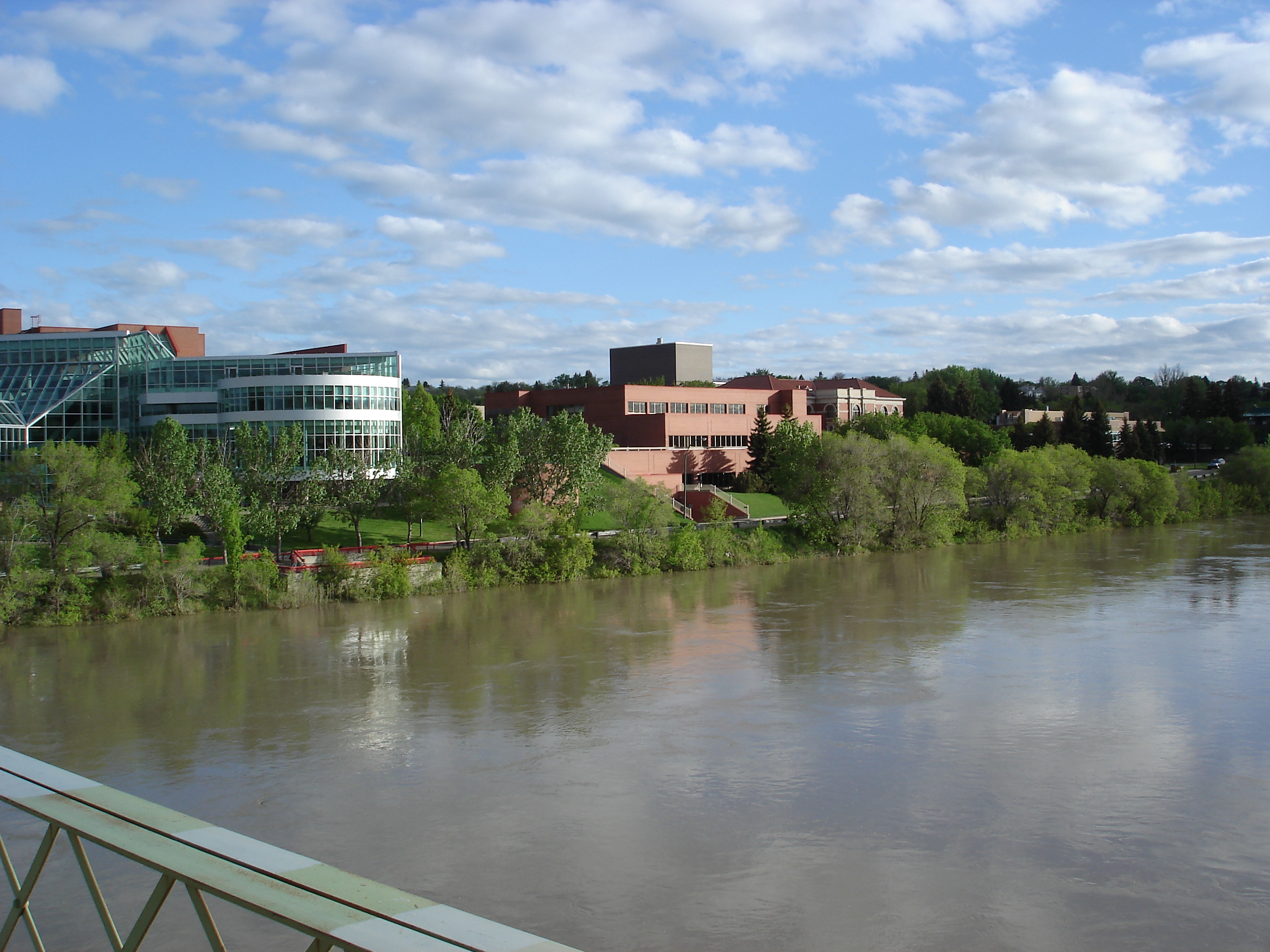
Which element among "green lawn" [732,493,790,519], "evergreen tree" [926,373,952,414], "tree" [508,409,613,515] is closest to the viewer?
"tree" [508,409,613,515]

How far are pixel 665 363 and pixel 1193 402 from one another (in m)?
66.1

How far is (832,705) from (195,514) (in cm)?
2961

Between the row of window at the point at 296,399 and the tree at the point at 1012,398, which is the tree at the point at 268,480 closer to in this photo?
the row of window at the point at 296,399

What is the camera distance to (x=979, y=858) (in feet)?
46.2

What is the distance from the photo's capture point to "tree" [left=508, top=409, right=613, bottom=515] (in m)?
48.4

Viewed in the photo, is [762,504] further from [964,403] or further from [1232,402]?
[1232,402]

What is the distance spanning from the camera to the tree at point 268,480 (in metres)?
40.3

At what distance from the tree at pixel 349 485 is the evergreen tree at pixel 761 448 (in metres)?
30.4

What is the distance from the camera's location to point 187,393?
50.8 m

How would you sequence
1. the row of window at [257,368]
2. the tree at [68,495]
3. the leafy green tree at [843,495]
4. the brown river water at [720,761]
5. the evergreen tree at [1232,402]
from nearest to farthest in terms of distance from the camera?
the brown river water at [720,761] < the tree at [68,495] < the row of window at [257,368] < the leafy green tree at [843,495] < the evergreen tree at [1232,402]

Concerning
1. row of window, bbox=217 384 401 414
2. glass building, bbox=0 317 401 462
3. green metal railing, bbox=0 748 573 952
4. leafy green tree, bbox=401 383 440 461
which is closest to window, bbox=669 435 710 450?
leafy green tree, bbox=401 383 440 461

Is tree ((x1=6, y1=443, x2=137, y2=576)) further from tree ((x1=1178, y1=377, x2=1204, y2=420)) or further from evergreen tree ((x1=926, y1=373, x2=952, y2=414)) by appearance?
tree ((x1=1178, y1=377, x2=1204, y2=420))

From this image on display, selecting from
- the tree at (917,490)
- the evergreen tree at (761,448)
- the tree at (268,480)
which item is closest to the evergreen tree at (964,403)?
the evergreen tree at (761,448)

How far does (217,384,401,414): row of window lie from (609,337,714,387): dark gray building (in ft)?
192
